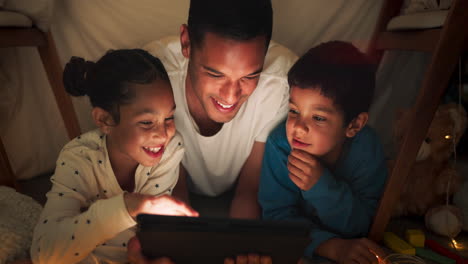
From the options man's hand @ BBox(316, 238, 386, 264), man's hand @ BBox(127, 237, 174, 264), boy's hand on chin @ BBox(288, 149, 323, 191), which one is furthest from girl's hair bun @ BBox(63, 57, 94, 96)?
man's hand @ BBox(316, 238, 386, 264)

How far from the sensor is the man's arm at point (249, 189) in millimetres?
865

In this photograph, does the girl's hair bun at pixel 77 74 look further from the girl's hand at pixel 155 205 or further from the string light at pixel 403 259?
the string light at pixel 403 259

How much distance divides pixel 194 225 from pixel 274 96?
36 cm

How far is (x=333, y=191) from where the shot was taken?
32.3 inches

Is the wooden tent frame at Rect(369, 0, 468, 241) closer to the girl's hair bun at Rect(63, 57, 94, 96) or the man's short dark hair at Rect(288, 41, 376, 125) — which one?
the man's short dark hair at Rect(288, 41, 376, 125)

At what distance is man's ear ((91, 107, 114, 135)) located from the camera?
72cm

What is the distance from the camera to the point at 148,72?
70 centimetres

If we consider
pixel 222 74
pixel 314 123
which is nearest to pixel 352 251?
pixel 314 123

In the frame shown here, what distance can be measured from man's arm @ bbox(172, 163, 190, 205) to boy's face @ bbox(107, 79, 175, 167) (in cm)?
10

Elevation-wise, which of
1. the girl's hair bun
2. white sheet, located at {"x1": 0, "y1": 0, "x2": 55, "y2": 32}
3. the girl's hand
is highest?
white sheet, located at {"x1": 0, "y1": 0, "x2": 55, "y2": 32}

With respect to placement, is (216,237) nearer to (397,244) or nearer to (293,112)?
(293,112)

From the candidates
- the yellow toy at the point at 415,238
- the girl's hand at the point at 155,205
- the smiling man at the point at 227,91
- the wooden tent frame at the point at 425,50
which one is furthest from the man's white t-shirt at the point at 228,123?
the yellow toy at the point at 415,238

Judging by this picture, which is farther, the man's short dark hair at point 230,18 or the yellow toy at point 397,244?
the yellow toy at point 397,244

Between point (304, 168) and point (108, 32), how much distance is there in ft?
1.88
